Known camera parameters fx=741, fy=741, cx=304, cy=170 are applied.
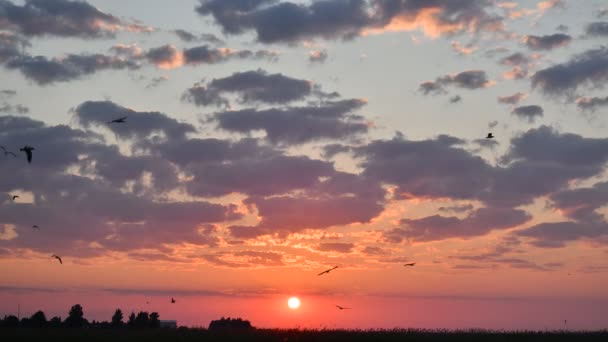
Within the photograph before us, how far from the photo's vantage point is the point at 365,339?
73.6 metres

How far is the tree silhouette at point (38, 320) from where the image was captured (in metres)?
97.4

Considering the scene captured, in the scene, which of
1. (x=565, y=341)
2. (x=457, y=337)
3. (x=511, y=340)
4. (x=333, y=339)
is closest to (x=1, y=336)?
(x=333, y=339)

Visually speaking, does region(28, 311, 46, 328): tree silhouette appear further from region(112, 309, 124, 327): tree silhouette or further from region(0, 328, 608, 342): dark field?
region(0, 328, 608, 342): dark field

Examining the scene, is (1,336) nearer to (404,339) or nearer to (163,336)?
(163,336)

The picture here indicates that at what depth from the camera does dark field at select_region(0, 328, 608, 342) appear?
7006cm

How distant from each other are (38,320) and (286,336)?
4348 centimetres

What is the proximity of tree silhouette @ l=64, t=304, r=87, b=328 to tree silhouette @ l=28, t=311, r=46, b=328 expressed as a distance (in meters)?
3.18

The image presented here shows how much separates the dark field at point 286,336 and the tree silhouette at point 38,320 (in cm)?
2158

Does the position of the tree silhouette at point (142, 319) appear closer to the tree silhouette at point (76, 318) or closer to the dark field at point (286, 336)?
the tree silhouette at point (76, 318)

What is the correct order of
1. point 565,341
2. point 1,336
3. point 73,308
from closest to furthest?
1. point 1,336
2. point 565,341
3. point 73,308

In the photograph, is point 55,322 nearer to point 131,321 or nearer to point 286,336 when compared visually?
point 131,321

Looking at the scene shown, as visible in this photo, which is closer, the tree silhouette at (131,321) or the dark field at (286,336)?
the dark field at (286,336)

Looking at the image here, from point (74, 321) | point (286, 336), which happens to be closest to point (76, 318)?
point (74, 321)

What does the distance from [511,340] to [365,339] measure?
50.3ft
